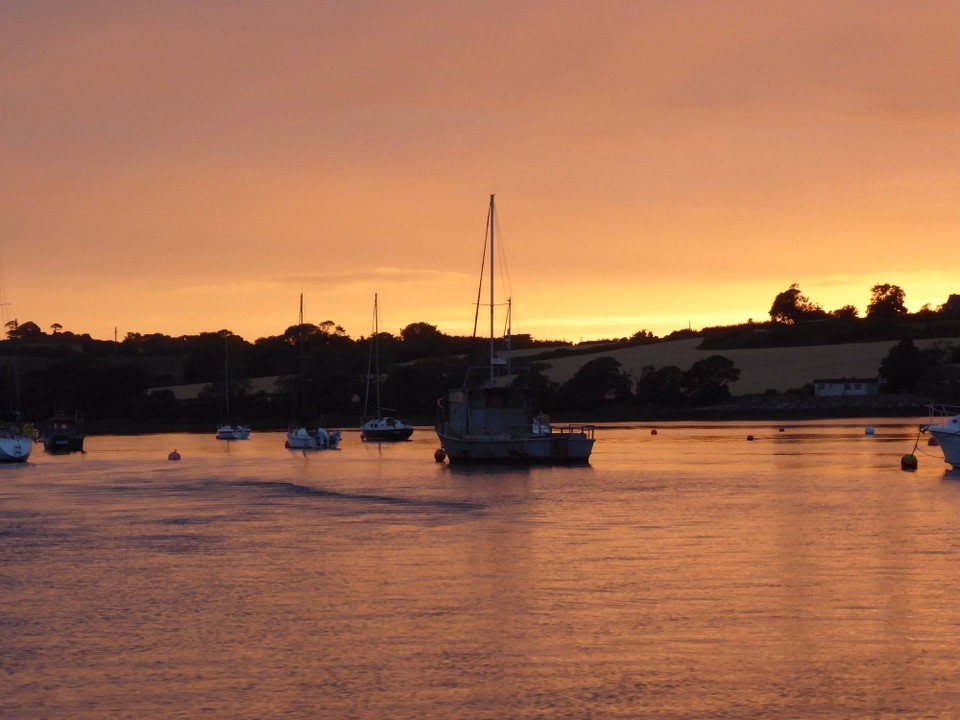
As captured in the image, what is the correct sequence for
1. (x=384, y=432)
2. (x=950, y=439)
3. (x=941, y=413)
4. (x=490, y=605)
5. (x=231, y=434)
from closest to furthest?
(x=490, y=605), (x=950, y=439), (x=941, y=413), (x=384, y=432), (x=231, y=434)

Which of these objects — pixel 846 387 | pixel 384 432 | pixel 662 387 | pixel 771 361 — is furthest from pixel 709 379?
pixel 384 432

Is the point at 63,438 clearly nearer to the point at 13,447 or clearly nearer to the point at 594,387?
the point at 13,447

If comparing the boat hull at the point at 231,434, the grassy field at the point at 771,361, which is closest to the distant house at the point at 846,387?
the grassy field at the point at 771,361

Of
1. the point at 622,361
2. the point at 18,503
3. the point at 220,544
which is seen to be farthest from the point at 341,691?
the point at 622,361

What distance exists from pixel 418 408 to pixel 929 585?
429 feet

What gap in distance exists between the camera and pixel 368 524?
131ft

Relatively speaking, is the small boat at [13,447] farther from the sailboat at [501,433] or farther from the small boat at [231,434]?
the small boat at [231,434]

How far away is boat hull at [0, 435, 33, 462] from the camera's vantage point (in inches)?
3142

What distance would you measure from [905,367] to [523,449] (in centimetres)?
8320

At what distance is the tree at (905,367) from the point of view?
138m

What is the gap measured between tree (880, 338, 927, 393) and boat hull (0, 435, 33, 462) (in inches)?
3531

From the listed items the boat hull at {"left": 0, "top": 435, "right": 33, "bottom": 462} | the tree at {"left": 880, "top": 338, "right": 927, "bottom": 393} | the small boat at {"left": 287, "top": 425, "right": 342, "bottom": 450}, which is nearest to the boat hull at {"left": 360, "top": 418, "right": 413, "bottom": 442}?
the small boat at {"left": 287, "top": 425, "right": 342, "bottom": 450}

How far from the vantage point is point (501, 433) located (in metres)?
66.8

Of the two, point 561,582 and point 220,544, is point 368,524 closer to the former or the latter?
point 220,544
